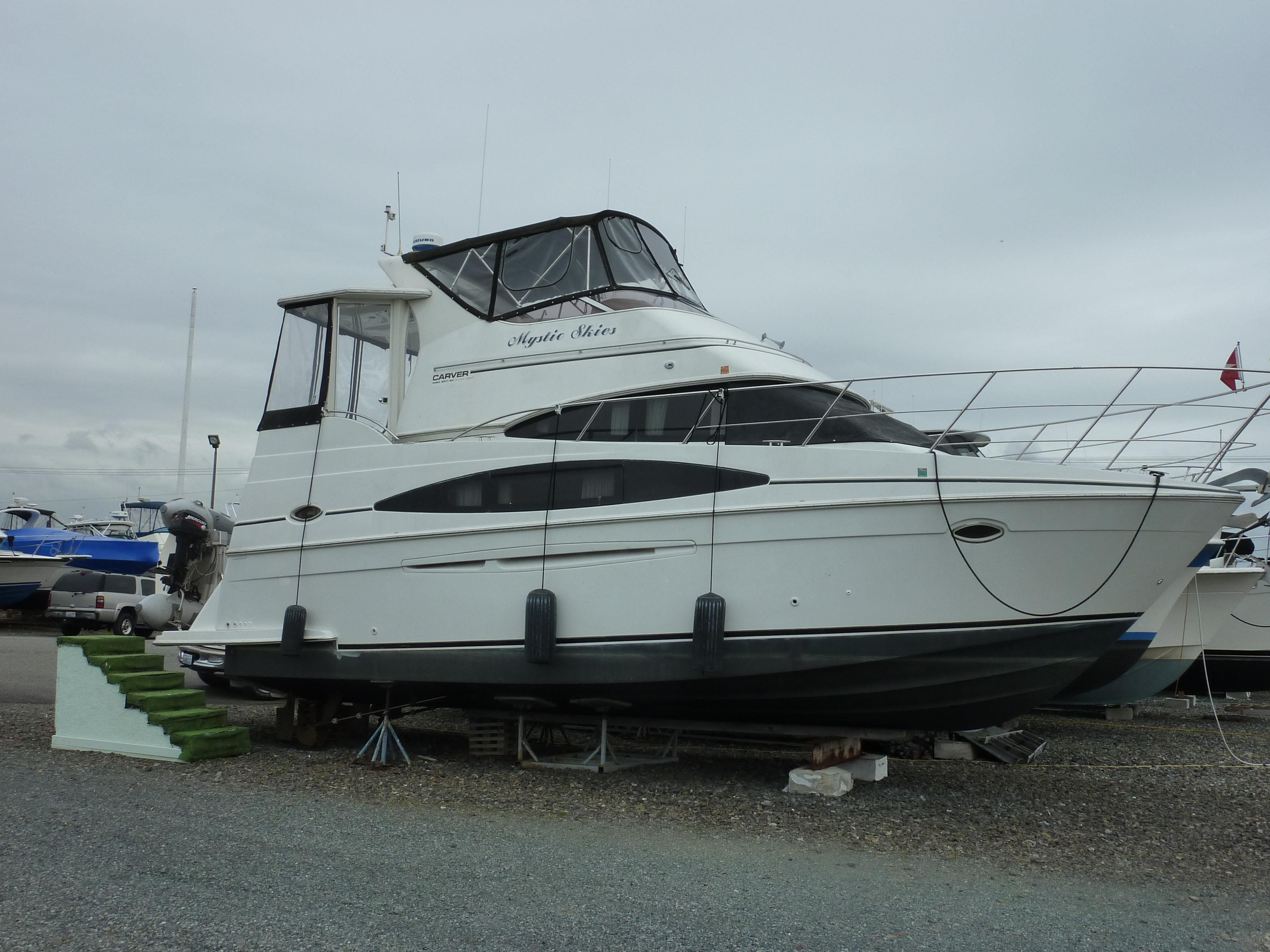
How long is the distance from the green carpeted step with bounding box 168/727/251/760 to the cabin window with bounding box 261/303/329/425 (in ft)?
9.17

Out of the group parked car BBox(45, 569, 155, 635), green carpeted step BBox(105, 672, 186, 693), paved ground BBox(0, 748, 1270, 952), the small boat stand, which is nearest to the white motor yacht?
green carpeted step BBox(105, 672, 186, 693)

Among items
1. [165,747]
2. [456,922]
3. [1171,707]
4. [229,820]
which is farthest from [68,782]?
[1171,707]

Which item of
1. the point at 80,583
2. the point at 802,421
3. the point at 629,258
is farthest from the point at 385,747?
the point at 80,583

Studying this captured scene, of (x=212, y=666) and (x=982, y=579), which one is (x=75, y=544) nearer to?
(x=212, y=666)

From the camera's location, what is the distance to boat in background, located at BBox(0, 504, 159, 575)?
76.0 ft

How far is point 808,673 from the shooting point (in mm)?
6855

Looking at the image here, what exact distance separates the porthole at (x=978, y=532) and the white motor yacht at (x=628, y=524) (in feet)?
0.10

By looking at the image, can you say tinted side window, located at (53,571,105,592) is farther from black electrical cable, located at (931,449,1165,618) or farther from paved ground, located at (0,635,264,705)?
black electrical cable, located at (931,449,1165,618)

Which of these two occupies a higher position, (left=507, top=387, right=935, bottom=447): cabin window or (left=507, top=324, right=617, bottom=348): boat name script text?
(left=507, top=324, right=617, bottom=348): boat name script text

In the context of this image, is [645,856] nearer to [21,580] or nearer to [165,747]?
[165,747]

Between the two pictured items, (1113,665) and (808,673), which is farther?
(1113,665)

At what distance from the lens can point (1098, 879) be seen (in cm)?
536

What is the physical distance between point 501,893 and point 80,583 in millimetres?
18342

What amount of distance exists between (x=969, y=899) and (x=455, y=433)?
538 cm
